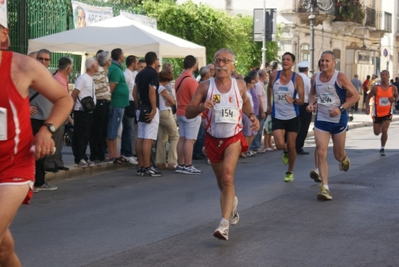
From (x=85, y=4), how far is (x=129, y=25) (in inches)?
90.0

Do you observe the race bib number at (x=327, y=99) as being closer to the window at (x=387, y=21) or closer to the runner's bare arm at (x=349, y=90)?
the runner's bare arm at (x=349, y=90)

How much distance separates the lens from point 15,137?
5078 mm

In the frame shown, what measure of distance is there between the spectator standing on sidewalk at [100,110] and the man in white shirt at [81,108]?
37cm

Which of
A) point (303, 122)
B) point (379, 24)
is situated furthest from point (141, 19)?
point (379, 24)

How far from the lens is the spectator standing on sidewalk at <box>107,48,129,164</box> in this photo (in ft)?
50.0

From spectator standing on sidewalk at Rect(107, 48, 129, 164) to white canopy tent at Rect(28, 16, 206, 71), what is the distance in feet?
8.10

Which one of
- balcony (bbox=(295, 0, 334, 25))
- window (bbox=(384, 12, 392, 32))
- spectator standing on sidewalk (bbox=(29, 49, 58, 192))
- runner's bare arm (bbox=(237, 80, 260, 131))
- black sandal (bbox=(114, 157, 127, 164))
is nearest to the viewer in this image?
runner's bare arm (bbox=(237, 80, 260, 131))

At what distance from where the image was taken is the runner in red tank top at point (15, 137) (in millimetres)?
5035

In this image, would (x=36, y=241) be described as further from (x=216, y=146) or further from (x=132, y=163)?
(x=132, y=163)

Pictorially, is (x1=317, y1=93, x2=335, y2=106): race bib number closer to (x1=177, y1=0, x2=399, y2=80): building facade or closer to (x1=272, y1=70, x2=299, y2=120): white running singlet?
(x1=272, y1=70, x2=299, y2=120): white running singlet

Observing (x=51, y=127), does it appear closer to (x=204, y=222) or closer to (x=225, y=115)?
(x=225, y=115)

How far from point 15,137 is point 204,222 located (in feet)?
15.0

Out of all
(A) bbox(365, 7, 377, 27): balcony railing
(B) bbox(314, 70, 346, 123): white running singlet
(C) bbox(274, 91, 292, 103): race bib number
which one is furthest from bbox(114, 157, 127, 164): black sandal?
(A) bbox(365, 7, 377, 27): balcony railing

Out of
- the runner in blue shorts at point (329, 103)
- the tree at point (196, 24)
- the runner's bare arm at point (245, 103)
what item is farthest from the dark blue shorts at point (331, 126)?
the tree at point (196, 24)
